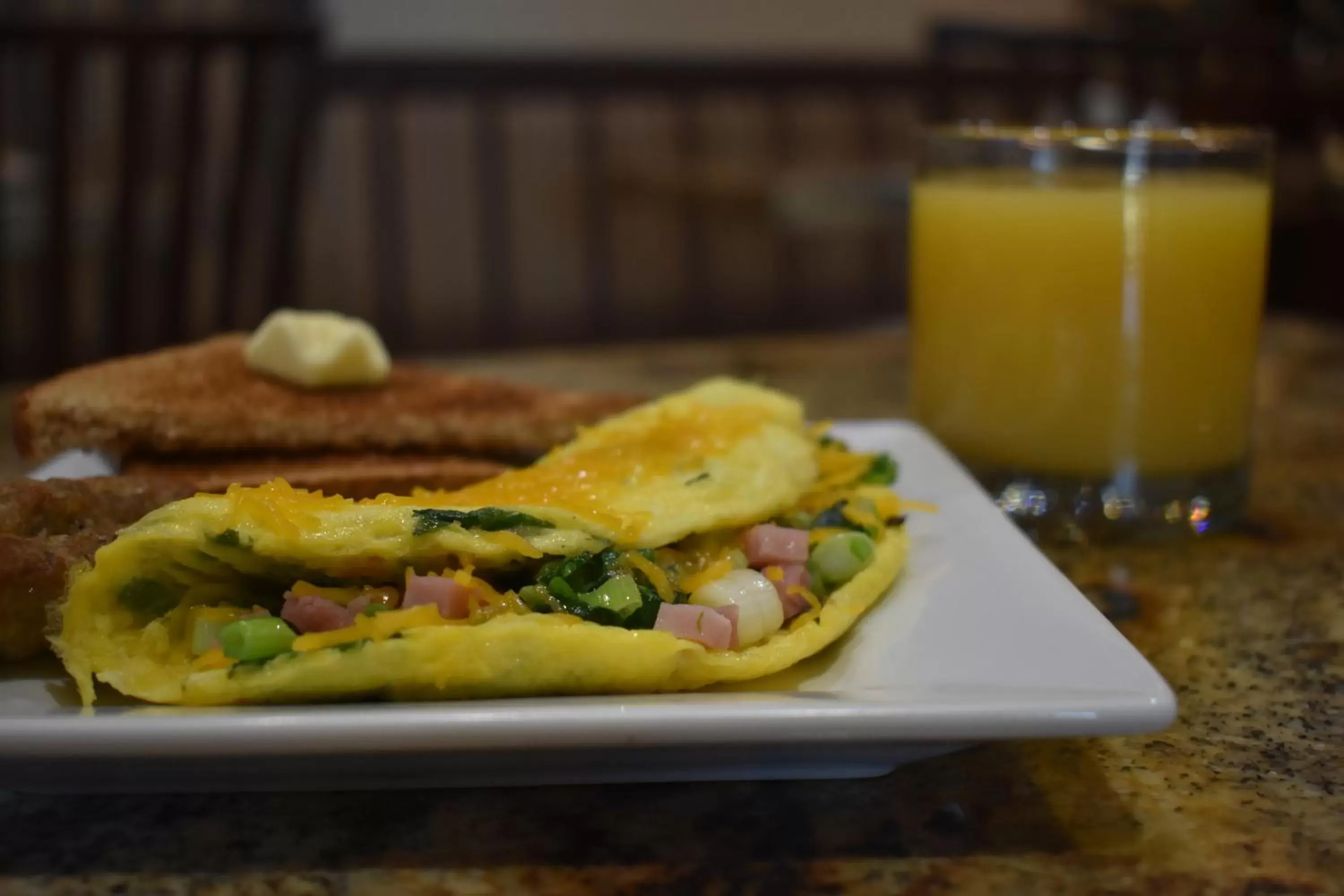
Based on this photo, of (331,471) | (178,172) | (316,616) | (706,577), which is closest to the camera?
(316,616)

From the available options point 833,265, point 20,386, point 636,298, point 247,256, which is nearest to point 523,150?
point 636,298

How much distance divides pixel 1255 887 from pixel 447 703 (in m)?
0.51

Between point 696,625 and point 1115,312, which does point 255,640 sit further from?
point 1115,312

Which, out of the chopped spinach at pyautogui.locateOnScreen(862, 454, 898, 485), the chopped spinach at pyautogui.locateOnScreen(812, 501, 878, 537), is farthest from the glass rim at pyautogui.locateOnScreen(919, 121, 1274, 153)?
the chopped spinach at pyautogui.locateOnScreen(812, 501, 878, 537)

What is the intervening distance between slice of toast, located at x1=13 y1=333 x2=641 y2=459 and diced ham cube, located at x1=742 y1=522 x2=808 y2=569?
507mm

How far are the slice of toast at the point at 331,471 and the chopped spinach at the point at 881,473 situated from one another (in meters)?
0.42

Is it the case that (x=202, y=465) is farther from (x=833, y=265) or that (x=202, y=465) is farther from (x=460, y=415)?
(x=833, y=265)

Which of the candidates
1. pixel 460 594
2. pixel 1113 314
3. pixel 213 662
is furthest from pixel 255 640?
pixel 1113 314

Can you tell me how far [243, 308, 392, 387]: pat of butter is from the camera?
145cm

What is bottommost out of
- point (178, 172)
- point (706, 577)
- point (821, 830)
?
point (821, 830)

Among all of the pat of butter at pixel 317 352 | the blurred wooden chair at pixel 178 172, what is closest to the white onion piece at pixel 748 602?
the pat of butter at pixel 317 352

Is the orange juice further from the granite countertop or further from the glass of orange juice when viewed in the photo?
the granite countertop

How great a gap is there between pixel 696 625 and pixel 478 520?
0.18m

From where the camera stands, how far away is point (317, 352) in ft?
4.78
